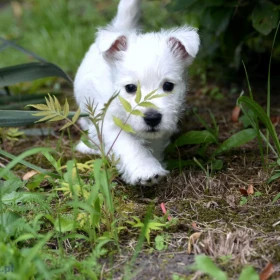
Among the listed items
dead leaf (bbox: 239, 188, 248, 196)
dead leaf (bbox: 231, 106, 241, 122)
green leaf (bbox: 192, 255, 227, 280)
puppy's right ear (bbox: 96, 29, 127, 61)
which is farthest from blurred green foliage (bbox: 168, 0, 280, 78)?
green leaf (bbox: 192, 255, 227, 280)

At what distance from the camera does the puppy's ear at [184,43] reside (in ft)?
11.3

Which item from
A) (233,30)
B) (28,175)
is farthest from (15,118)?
(233,30)

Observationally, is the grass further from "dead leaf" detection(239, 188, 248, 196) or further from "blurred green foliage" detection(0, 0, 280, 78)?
"blurred green foliage" detection(0, 0, 280, 78)

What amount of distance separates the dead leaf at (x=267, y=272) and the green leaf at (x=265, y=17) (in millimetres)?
2155

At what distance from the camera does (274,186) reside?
3318 mm

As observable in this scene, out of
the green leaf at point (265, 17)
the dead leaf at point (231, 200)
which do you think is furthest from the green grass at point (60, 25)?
the dead leaf at point (231, 200)

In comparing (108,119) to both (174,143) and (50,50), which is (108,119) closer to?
(174,143)

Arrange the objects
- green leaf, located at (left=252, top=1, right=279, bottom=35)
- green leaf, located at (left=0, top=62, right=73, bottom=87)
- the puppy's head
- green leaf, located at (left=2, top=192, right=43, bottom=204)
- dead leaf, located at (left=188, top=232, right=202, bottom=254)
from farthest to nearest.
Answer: green leaf, located at (left=0, top=62, right=73, bottom=87) → green leaf, located at (left=252, top=1, right=279, bottom=35) → the puppy's head → green leaf, located at (left=2, top=192, right=43, bottom=204) → dead leaf, located at (left=188, top=232, right=202, bottom=254)

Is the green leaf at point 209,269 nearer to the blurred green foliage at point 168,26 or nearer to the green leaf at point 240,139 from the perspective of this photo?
the green leaf at point 240,139

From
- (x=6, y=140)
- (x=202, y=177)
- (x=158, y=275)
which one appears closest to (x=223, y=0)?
(x=202, y=177)

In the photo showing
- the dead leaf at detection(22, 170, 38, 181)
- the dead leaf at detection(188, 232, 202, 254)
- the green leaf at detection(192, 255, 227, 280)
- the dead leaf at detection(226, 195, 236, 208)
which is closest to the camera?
the green leaf at detection(192, 255, 227, 280)

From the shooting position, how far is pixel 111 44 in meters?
3.43

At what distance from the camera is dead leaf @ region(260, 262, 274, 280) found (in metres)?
2.39

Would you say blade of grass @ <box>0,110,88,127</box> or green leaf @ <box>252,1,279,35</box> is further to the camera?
green leaf @ <box>252,1,279,35</box>
